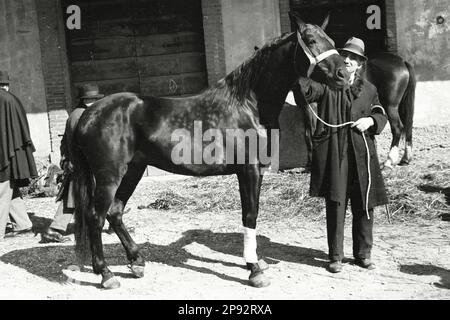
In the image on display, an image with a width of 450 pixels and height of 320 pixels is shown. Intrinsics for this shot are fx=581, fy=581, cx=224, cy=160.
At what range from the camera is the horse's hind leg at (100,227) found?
494 cm

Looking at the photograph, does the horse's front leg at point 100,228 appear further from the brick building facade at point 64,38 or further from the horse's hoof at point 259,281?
the brick building facade at point 64,38

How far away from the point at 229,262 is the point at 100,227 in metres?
1.33

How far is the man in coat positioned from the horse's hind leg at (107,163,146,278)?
223 centimetres

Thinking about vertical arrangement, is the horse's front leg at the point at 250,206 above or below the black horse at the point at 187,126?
below

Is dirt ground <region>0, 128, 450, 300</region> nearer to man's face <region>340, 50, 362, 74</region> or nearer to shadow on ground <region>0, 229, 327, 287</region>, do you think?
shadow on ground <region>0, 229, 327, 287</region>

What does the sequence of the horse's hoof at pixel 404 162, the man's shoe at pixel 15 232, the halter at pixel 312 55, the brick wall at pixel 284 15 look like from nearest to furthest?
the halter at pixel 312 55 < the man's shoe at pixel 15 232 < the horse's hoof at pixel 404 162 < the brick wall at pixel 284 15

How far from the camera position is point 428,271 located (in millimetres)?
5000

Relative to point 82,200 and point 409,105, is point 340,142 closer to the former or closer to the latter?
point 82,200

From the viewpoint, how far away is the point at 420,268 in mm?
5094

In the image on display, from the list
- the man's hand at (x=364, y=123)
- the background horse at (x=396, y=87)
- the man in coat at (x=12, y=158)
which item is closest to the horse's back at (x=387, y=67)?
the background horse at (x=396, y=87)

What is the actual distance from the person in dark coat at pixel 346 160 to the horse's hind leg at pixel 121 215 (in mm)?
1623

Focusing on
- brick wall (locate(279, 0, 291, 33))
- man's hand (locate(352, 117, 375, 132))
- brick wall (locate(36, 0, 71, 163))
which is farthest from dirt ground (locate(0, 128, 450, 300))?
brick wall (locate(279, 0, 291, 33))

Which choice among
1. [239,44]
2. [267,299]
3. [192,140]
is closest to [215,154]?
[192,140]

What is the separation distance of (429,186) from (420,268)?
112 inches
